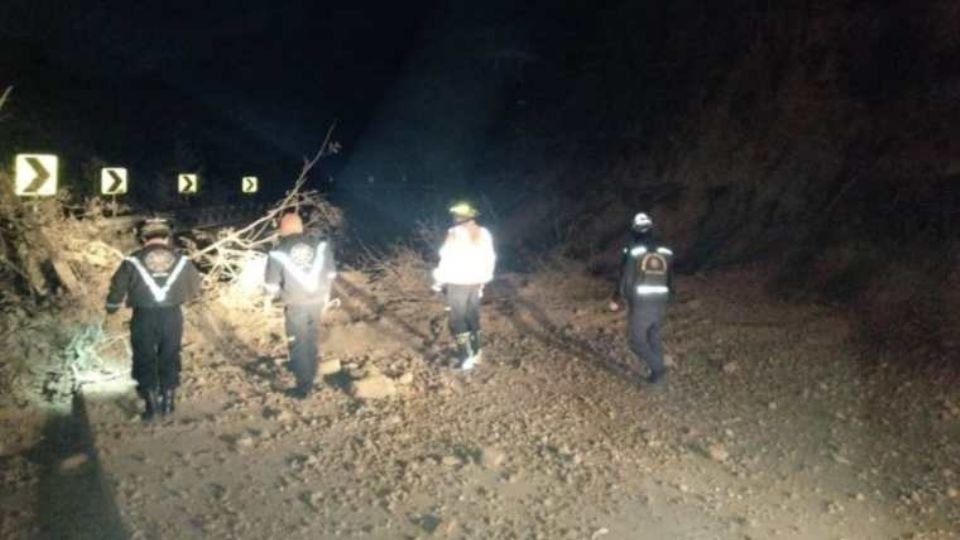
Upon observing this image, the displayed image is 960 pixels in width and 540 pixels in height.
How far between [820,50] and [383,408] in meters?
12.4

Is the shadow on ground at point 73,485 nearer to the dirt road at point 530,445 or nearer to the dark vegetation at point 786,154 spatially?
the dirt road at point 530,445

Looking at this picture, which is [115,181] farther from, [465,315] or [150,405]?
[465,315]

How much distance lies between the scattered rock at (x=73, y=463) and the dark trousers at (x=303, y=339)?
204 cm

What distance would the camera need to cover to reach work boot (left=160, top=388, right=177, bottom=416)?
8.71m

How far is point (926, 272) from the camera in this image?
12305mm

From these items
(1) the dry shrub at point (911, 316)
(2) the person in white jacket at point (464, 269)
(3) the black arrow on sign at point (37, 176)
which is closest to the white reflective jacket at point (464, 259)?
(2) the person in white jacket at point (464, 269)

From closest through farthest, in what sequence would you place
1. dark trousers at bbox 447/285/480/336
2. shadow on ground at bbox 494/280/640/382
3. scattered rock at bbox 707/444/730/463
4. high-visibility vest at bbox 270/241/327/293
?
scattered rock at bbox 707/444/730/463 → high-visibility vest at bbox 270/241/327/293 → dark trousers at bbox 447/285/480/336 → shadow on ground at bbox 494/280/640/382

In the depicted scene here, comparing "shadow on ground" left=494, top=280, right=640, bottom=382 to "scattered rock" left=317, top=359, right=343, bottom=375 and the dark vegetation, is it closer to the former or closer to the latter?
"scattered rock" left=317, top=359, right=343, bottom=375

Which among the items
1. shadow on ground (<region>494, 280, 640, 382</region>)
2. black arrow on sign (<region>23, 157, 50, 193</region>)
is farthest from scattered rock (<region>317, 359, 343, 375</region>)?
black arrow on sign (<region>23, 157, 50, 193</region>)

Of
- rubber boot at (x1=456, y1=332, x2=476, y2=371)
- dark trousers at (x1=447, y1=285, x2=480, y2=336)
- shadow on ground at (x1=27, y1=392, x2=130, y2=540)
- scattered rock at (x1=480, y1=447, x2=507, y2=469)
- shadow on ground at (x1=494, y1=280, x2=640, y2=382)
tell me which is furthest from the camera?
shadow on ground at (x1=494, y1=280, x2=640, y2=382)

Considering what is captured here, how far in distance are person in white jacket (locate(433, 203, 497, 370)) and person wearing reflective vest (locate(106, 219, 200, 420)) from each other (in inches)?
99.5

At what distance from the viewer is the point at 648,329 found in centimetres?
977

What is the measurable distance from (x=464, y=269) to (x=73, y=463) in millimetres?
4032

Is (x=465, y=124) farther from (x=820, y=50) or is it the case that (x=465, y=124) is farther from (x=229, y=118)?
(x=229, y=118)
